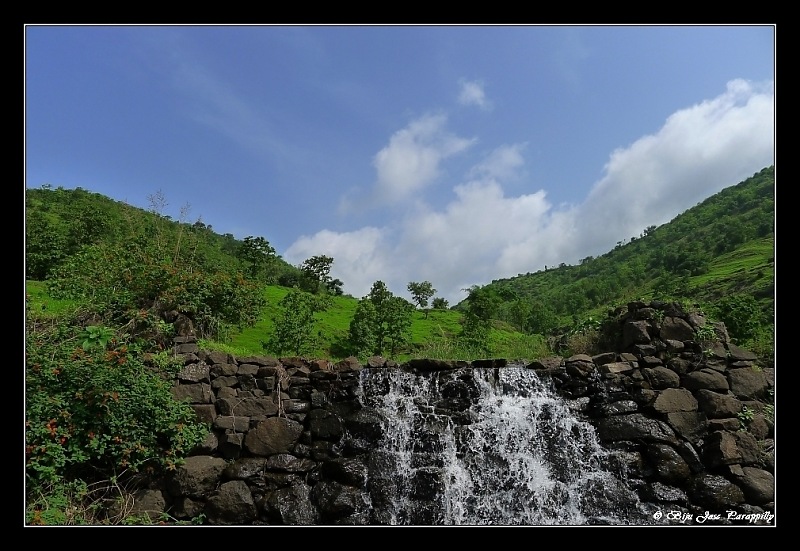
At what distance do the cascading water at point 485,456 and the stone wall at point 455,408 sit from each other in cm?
19

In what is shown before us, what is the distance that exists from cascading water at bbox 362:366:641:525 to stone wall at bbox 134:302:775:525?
19 centimetres

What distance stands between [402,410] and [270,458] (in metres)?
2.83

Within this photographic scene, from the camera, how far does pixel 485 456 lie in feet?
30.5

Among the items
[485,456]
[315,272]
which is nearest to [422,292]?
[315,272]

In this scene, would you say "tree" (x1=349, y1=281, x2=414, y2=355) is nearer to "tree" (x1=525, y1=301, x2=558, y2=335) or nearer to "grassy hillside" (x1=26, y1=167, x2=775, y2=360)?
"grassy hillside" (x1=26, y1=167, x2=775, y2=360)

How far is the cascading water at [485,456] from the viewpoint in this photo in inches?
335

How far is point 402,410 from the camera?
1012cm

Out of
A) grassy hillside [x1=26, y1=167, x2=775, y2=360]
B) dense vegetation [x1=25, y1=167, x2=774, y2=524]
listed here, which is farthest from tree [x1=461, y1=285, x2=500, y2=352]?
grassy hillside [x1=26, y1=167, x2=775, y2=360]

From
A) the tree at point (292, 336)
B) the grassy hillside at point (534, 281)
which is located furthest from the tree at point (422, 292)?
the tree at point (292, 336)

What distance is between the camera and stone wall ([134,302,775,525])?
835 cm

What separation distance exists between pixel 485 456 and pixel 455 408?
1.20m

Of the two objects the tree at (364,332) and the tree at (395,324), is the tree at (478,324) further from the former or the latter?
the tree at (364,332)

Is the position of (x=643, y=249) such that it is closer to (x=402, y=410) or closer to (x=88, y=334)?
(x=402, y=410)

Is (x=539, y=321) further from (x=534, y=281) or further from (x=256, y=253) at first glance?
(x=534, y=281)
